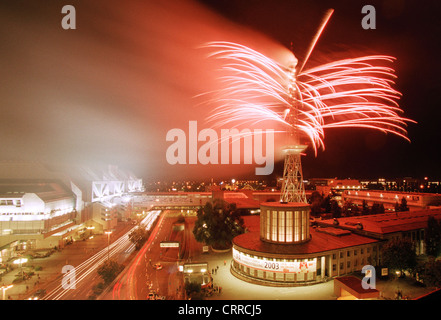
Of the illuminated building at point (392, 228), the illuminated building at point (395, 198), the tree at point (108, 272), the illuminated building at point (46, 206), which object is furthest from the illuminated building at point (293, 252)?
the illuminated building at point (395, 198)

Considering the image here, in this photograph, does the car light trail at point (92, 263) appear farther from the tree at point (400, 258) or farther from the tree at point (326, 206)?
the tree at point (326, 206)

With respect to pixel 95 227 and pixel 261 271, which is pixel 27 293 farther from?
pixel 95 227

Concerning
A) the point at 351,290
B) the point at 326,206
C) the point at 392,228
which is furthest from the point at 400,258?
the point at 326,206

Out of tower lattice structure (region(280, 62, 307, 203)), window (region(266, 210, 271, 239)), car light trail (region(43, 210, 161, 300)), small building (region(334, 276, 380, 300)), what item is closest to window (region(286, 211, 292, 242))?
window (region(266, 210, 271, 239))

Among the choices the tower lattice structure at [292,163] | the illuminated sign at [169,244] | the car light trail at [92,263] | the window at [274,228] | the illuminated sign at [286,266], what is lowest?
the car light trail at [92,263]

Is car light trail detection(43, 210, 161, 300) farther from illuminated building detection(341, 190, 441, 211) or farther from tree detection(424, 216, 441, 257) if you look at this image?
illuminated building detection(341, 190, 441, 211)
